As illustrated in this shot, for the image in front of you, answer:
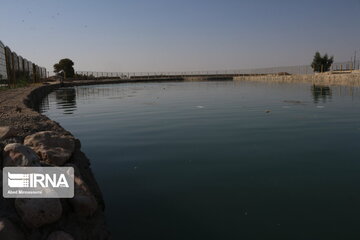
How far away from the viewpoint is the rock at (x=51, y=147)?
154 inches

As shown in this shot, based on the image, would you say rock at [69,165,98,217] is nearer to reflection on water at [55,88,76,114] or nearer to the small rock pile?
the small rock pile

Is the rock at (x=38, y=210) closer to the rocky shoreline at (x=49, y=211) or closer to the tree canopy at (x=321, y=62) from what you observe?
the rocky shoreline at (x=49, y=211)

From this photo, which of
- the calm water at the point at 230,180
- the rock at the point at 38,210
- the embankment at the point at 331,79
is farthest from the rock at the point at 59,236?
the embankment at the point at 331,79

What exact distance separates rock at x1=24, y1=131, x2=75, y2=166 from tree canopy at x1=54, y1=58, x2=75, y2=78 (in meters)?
59.3

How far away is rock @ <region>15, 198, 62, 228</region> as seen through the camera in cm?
276

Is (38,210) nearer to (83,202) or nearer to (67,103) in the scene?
(83,202)

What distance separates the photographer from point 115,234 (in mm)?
3266

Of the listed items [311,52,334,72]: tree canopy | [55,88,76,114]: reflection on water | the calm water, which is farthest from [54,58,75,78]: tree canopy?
the calm water

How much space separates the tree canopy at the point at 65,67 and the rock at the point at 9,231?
61.2 m

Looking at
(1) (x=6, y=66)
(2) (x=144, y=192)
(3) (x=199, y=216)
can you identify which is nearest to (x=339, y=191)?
(3) (x=199, y=216)

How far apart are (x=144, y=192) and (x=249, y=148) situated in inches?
114

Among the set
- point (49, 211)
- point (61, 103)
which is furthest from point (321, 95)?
point (49, 211)

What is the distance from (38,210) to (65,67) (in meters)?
61.7

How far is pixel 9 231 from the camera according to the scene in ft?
8.57
